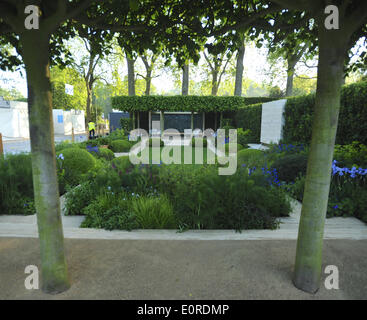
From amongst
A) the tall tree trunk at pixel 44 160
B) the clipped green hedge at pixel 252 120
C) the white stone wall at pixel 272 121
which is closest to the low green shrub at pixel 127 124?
the clipped green hedge at pixel 252 120

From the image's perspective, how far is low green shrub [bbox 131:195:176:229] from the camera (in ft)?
12.1

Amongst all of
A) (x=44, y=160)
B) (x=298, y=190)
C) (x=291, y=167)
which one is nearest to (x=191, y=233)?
(x=44, y=160)

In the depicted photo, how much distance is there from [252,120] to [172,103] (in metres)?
6.57

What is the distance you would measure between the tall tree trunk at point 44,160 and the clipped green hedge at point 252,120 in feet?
49.4

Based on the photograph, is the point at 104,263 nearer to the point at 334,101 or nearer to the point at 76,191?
the point at 76,191

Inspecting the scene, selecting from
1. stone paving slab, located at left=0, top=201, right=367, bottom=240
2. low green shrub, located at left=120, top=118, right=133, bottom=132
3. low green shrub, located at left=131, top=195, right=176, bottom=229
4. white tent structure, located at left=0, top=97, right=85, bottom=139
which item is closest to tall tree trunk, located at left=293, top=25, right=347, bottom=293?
stone paving slab, located at left=0, top=201, right=367, bottom=240

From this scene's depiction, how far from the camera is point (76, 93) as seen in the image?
33.3 m

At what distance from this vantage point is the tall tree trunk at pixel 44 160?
1841mm

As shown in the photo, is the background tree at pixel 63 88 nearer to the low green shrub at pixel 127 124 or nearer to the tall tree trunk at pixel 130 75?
the tall tree trunk at pixel 130 75

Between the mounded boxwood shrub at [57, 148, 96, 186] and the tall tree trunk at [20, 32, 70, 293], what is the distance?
12.9 feet

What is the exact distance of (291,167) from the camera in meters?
6.09

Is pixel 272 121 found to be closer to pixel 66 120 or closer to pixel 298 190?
pixel 298 190

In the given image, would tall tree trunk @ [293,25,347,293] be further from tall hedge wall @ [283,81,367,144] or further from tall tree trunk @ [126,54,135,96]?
tall tree trunk @ [126,54,135,96]
